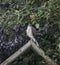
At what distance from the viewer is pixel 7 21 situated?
9.12 metres

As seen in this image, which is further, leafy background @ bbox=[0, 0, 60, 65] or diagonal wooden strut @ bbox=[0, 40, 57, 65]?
leafy background @ bbox=[0, 0, 60, 65]

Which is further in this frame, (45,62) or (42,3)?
(42,3)

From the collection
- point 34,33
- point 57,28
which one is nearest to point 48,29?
point 57,28

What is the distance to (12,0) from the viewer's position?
1025 cm

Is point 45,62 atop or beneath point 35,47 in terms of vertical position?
beneath

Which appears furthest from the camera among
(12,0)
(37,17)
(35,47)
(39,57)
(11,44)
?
(12,0)

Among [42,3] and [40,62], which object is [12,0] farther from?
[40,62]

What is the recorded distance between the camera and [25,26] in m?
8.38

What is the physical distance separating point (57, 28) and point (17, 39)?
1220 millimetres

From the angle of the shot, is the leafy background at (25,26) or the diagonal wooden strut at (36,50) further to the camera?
the leafy background at (25,26)

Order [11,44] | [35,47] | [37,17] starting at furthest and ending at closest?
[37,17] → [11,44] → [35,47]

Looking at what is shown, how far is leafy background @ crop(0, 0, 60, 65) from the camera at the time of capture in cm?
753

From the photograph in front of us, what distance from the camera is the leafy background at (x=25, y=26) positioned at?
7.53 m

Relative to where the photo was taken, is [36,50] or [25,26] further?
[25,26]
